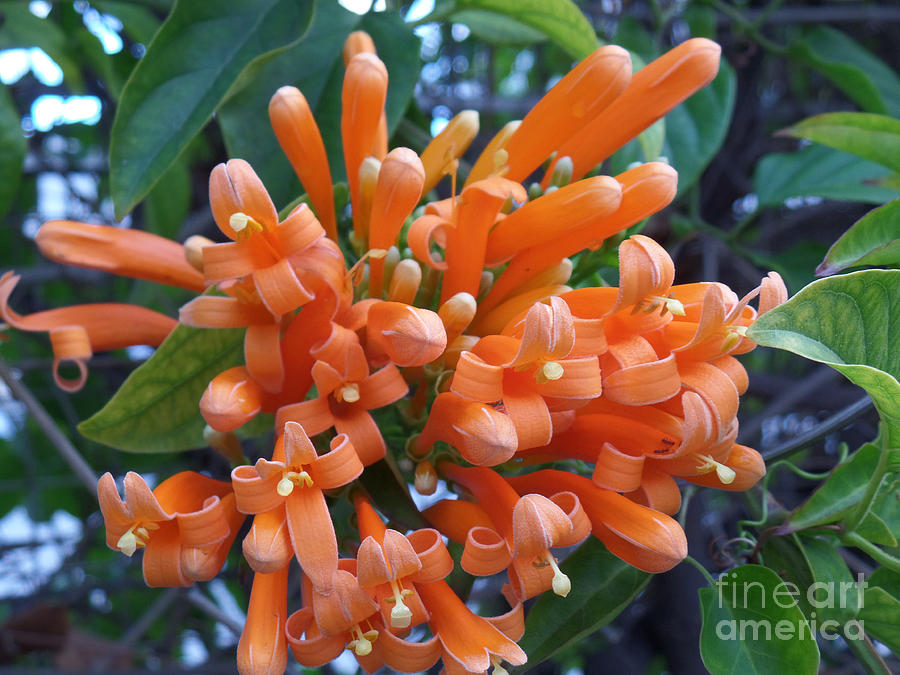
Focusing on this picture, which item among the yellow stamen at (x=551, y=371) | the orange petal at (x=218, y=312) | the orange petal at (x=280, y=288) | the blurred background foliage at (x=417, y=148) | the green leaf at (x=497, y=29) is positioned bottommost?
the blurred background foliage at (x=417, y=148)

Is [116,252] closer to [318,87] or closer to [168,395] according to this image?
[168,395]

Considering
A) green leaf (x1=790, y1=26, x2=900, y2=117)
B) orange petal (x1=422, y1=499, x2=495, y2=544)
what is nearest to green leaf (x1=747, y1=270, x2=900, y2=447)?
orange petal (x1=422, y1=499, x2=495, y2=544)

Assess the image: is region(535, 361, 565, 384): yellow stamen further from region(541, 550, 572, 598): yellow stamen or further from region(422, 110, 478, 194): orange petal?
region(422, 110, 478, 194): orange petal

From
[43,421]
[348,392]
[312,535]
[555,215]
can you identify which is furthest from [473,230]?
[43,421]

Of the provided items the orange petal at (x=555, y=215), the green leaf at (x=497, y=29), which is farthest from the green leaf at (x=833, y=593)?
the green leaf at (x=497, y=29)

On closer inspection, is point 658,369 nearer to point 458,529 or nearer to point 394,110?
point 458,529

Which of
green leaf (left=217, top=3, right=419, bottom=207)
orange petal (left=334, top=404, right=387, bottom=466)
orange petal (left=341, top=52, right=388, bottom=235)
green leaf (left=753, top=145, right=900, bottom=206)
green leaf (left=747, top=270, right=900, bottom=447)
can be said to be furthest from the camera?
green leaf (left=753, top=145, right=900, bottom=206)

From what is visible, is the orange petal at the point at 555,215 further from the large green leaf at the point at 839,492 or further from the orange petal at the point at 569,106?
the large green leaf at the point at 839,492
